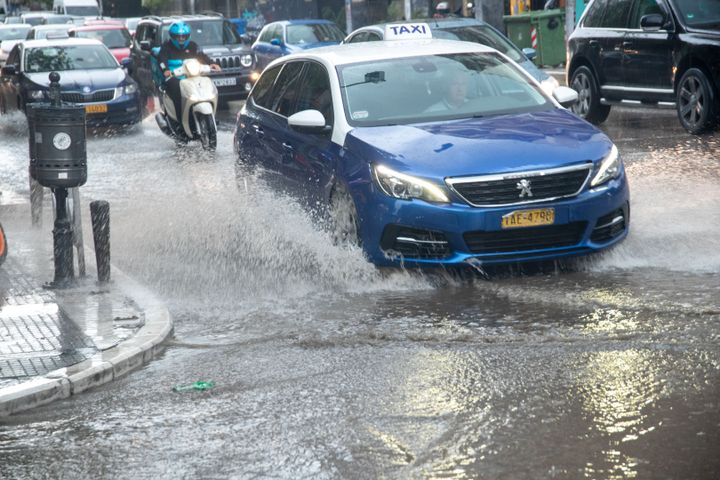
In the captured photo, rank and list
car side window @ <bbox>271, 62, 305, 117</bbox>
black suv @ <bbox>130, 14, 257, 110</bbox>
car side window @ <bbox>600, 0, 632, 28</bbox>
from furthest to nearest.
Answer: black suv @ <bbox>130, 14, 257, 110</bbox> → car side window @ <bbox>600, 0, 632, 28</bbox> → car side window @ <bbox>271, 62, 305, 117</bbox>

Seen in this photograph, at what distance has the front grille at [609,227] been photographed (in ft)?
28.3

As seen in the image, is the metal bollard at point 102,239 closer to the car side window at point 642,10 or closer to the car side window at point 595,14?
the car side window at point 642,10

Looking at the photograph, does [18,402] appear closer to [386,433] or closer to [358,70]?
[386,433]

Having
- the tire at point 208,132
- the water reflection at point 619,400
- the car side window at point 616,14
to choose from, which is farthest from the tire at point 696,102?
the water reflection at point 619,400

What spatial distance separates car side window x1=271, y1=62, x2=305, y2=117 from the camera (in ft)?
34.7

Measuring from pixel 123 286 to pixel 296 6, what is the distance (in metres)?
51.3

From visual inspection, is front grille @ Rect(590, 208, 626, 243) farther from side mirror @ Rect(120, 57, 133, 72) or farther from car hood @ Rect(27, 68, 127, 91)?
side mirror @ Rect(120, 57, 133, 72)

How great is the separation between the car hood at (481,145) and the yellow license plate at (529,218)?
0.92 ft

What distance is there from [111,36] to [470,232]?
26933mm

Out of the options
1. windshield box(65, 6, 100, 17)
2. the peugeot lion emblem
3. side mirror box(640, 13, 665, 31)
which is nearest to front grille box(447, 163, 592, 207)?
the peugeot lion emblem

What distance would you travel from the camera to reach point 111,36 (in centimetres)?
3375

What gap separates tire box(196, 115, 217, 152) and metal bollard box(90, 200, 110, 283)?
350 inches

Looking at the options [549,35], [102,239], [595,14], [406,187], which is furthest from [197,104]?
[549,35]

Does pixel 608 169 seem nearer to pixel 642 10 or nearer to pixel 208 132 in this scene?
pixel 642 10
